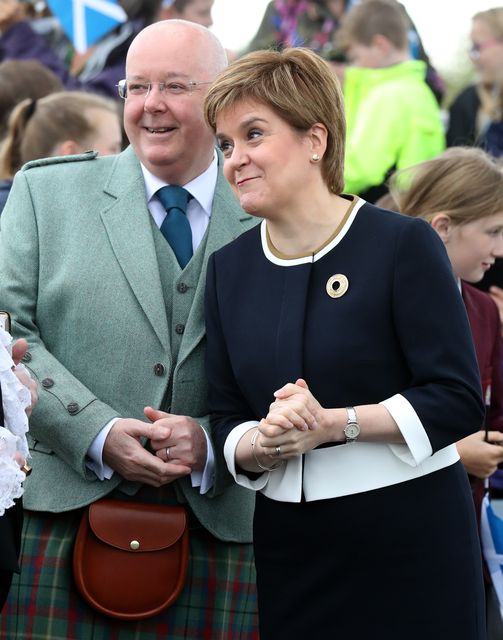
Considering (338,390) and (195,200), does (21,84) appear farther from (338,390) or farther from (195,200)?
(338,390)

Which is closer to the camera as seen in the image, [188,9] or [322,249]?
[322,249]

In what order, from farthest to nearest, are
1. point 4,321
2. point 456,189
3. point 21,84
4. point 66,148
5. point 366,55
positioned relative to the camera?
point 366,55 < point 21,84 < point 66,148 < point 456,189 < point 4,321

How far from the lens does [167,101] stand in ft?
11.1

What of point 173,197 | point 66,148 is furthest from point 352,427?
point 66,148

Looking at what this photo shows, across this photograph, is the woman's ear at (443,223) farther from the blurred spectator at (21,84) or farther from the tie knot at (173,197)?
the blurred spectator at (21,84)

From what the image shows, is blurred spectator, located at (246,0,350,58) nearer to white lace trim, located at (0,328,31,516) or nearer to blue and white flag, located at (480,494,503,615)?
blue and white flag, located at (480,494,503,615)

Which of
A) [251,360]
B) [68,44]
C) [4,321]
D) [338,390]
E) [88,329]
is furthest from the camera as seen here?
[68,44]

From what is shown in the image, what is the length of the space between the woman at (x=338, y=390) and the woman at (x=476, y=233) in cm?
107

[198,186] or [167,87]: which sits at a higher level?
[167,87]

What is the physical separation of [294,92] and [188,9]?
4358 mm

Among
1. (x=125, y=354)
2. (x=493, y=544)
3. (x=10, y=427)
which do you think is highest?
(x=10, y=427)

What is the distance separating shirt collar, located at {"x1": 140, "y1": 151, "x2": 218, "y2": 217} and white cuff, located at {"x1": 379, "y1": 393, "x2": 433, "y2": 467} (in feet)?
3.36

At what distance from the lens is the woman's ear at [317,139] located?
3.01 metres

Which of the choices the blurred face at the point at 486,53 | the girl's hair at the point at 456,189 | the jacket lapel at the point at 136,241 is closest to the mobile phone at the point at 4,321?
the jacket lapel at the point at 136,241
